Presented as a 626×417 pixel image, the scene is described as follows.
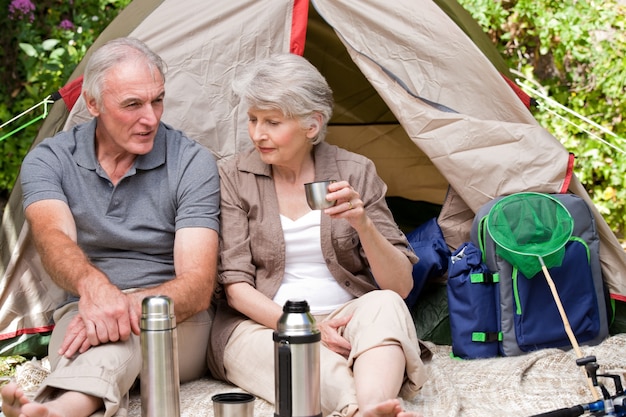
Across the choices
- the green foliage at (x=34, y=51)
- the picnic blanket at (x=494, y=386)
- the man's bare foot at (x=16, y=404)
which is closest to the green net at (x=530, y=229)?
the picnic blanket at (x=494, y=386)

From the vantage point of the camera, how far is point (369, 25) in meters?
3.12

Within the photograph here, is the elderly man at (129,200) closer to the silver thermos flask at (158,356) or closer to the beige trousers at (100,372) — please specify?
the beige trousers at (100,372)

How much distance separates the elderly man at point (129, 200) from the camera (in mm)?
2592

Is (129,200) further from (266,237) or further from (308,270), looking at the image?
(308,270)

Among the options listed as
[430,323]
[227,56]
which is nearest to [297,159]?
[227,56]

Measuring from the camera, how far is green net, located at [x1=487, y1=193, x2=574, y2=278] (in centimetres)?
291

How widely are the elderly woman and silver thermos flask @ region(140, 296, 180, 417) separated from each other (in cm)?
46

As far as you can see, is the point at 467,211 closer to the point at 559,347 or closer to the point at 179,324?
the point at 559,347

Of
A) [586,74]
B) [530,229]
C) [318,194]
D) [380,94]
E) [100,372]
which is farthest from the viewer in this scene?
[586,74]

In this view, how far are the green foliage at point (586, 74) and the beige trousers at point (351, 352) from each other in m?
2.60

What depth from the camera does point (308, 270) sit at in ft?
8.95

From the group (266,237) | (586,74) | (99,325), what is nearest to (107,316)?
(99,325)

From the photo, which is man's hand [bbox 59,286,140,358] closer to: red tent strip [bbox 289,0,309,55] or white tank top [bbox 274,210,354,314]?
white tank top [bbox 274,210,354,314]

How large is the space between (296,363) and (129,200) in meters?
0.95
